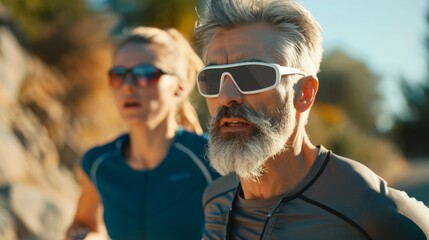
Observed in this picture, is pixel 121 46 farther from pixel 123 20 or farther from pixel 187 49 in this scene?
pixel 123 20

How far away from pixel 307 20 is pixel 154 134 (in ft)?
6.11

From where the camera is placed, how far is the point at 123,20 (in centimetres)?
2414

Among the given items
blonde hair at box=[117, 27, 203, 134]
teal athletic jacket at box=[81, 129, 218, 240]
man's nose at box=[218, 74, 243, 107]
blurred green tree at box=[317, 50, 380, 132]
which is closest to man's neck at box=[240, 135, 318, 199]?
man's nose at box=[218, 74, 243, 107]

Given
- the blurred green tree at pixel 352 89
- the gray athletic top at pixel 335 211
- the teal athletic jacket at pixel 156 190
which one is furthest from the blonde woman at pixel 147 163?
the blurred green tree at pixel 352 89

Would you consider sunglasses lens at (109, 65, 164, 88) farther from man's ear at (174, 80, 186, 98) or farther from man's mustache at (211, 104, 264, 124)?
man's mustache at (211, 104, 264, 124)

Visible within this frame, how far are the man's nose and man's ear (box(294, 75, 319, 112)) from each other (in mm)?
203

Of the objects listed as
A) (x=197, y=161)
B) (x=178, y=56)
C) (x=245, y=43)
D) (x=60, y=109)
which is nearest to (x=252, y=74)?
(x=245, y=43)

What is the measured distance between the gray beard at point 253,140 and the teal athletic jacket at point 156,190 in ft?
4.63

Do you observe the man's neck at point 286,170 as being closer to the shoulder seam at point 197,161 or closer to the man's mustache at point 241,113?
the man's mustache at point 241,113

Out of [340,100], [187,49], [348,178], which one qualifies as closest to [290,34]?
A: [348,178]

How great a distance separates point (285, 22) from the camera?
2.50m

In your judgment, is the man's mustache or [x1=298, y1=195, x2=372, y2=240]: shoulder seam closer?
[x1=298, y1=195, x2=372, y2=240]: shoulder seam

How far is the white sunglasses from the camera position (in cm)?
245

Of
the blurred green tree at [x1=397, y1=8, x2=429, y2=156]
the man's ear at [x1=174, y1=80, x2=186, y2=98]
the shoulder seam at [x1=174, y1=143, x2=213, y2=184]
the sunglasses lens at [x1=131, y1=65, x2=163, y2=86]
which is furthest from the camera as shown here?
the blurred green tree at [x1=397, y1=8, x2=429, y2=156]
